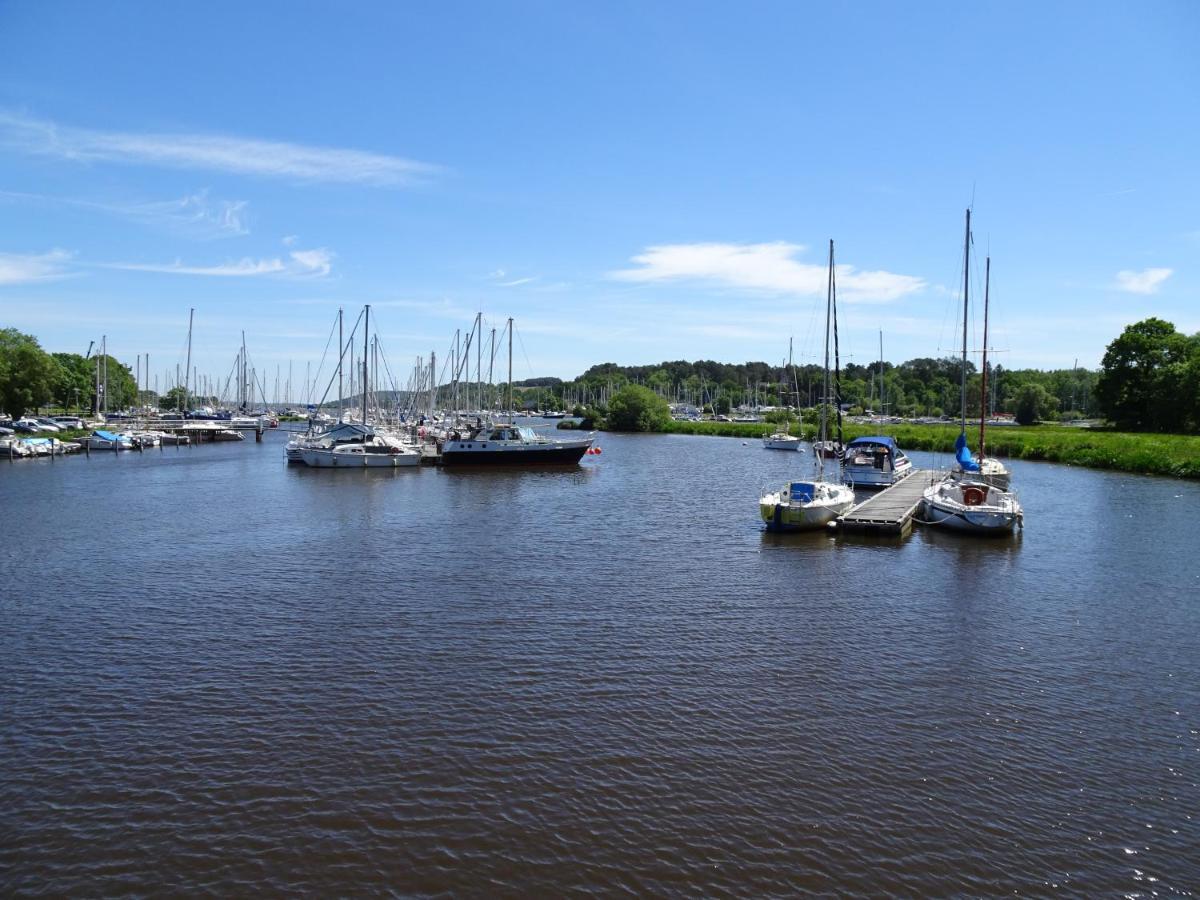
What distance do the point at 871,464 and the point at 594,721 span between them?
45.6 metres

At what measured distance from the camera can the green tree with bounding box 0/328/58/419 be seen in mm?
100188

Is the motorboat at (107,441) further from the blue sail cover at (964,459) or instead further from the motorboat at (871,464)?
the blue sail cover at (964,459)

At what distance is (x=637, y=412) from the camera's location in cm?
15650

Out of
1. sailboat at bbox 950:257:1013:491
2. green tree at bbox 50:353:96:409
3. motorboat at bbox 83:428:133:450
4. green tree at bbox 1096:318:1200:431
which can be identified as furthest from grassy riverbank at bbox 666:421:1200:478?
green tree at bbox 50:353:96:409

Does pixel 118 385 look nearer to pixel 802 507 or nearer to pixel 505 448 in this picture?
pixel 505 448

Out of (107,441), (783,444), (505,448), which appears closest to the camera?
(505,448)

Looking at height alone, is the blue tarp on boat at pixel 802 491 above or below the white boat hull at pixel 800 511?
above

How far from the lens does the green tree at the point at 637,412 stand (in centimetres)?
15612

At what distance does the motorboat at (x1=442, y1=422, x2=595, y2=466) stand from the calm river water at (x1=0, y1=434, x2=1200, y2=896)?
127ft

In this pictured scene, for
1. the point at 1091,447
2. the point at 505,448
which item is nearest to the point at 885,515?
the point at 505,448

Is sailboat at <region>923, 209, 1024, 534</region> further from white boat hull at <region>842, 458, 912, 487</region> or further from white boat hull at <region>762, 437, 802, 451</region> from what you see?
white boat hull at <region>762, 437, 802, 451</region>

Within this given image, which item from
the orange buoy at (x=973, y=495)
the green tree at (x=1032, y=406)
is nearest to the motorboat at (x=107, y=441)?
the orange buoy at (x=973, y=495)

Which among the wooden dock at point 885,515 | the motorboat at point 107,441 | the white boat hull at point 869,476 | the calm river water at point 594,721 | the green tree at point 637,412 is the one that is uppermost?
the green tree at point 637,412

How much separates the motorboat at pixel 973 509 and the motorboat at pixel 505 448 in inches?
1471
